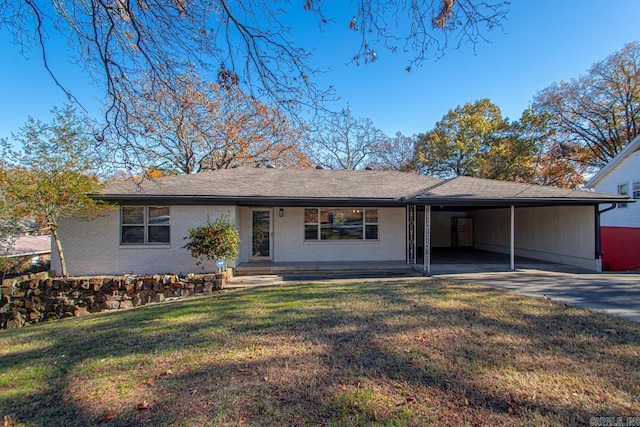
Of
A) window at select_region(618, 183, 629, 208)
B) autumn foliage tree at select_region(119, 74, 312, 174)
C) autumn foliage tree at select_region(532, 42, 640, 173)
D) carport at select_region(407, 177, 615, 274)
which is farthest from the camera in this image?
autumn foliage tree at select_region(532, 42, 640, 173)

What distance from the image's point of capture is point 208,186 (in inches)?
410

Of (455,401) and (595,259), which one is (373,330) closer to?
(455,401)

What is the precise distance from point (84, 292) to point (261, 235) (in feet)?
17.7

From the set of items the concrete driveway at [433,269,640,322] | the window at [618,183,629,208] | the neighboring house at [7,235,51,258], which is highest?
the window at [618,183,629,208]

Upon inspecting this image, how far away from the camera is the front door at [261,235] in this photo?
1149cm

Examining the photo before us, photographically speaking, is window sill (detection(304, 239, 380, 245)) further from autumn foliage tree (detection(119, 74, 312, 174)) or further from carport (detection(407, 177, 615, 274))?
autumn foliage tree (detection(119, 74, 312, 174))

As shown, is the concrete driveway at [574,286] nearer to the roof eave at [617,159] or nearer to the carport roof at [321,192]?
the carport roof at [321,192]

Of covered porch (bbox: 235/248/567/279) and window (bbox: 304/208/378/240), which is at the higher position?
window (bbox: 304/208/378/240)

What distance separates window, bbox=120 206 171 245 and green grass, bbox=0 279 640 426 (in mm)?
4925

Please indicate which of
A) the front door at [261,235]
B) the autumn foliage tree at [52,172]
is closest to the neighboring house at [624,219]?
the front door at [261,235]

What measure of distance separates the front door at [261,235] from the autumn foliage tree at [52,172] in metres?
4.64

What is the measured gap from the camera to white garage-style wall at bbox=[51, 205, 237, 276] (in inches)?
380

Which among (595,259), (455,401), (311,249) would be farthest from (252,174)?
(595,259)

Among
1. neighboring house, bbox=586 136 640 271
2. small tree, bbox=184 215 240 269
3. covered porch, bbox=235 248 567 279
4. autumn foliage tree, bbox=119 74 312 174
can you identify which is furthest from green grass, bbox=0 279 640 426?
autumn foliage tree, bbox=119 74 312 174
